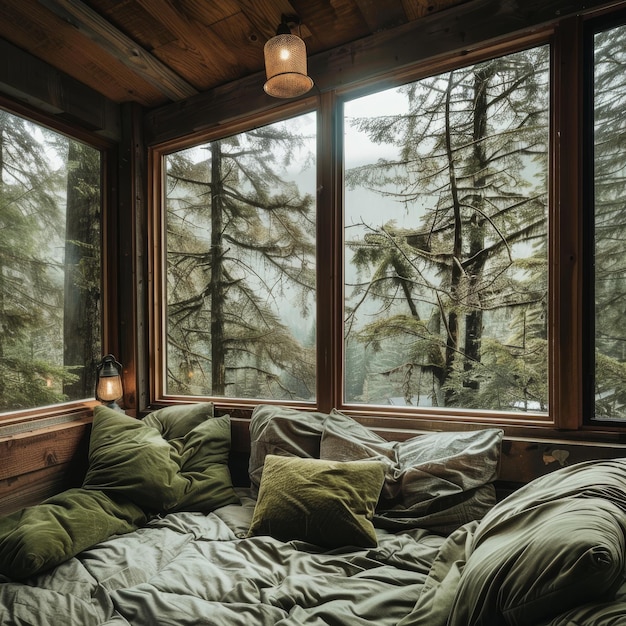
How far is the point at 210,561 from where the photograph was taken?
1.46 m

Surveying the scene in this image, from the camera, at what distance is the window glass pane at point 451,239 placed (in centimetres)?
184

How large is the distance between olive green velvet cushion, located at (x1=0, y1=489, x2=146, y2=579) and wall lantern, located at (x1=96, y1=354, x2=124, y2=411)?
73 cm

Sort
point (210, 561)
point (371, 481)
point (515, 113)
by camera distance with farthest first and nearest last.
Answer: point (515, 113) < point (371, 481) < point (210, 561)

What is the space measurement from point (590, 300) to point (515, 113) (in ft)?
2.81

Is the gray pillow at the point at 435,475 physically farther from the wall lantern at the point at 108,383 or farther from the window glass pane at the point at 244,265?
the wall lantern at the point at 108,383

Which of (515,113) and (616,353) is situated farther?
(515,113)

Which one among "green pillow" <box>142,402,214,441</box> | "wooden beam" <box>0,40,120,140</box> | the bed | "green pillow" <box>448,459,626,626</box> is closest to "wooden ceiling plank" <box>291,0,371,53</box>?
"wooden beam" <box>0,40,120,140</box>

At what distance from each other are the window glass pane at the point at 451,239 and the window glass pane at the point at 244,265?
28 centimetres

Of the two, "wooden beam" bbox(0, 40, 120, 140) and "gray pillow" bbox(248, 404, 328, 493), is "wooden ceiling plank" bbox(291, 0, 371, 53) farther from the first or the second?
"gray pillow" bbox(248, 404, 328, 493)

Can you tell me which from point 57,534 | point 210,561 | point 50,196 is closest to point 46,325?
point 50,196

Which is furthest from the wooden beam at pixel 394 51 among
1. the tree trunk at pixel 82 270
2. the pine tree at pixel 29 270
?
the pine tree at pixel 29 270

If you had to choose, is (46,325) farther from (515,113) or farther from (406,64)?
(515,113)

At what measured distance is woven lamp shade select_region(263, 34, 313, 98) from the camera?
181cm

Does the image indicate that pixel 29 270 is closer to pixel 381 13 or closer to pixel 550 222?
pixel 381 13
